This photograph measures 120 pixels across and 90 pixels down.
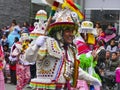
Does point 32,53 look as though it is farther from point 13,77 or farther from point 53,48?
point 13,77

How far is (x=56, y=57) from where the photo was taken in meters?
4.59

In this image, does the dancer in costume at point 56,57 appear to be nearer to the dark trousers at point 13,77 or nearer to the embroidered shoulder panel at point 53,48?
the embroidered shoulder panel at point 53,48

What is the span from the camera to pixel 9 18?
1839cm

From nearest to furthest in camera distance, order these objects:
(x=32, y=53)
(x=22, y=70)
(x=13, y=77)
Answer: (x=32, y=53)
(x=22, y=70)
(x=13, y=77)

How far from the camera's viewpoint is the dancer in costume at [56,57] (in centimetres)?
457

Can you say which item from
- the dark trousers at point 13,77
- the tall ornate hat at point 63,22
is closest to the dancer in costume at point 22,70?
the dark trousers at point 13,77

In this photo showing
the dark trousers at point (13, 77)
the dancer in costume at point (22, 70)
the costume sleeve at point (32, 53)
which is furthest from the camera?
the dark trousers at point (13, 77)

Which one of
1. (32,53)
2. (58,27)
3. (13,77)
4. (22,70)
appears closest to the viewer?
(32,53)

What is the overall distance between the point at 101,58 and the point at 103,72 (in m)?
0.47

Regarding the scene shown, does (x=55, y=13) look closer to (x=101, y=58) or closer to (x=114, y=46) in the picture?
(x=101, y=58)

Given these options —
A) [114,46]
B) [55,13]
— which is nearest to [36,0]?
[114,46]

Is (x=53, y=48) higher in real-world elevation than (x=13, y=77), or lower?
higher

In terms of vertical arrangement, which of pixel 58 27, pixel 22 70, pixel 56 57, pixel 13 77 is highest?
pixel 58 27

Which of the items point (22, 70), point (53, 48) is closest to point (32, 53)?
point (53, 48)
